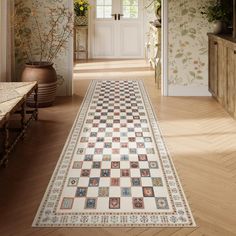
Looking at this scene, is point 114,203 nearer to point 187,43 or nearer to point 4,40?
point 4,40

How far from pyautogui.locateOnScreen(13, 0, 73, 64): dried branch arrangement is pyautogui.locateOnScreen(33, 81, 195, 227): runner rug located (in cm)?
169

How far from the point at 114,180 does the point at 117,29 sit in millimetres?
9292

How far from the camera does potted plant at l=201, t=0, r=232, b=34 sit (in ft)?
20.3

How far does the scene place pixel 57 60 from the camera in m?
6.84

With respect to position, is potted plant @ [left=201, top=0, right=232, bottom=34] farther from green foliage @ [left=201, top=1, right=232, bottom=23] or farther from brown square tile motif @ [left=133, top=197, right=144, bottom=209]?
brown square tile motif @ [left=133, top=197, right=144, bottom=209]

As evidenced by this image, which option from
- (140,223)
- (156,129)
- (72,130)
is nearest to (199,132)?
(156,129)

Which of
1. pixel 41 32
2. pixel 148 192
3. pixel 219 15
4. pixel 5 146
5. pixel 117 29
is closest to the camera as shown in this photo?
pixel 148 192

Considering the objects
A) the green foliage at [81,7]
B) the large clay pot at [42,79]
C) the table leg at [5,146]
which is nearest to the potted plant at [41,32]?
the large clay pot at [42,79]

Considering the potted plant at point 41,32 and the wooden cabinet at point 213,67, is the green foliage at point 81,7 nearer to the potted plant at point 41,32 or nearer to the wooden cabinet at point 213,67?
the potted plant at point 41,32

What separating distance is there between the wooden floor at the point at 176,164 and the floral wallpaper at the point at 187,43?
1.37 ft

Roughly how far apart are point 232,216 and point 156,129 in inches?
88.3

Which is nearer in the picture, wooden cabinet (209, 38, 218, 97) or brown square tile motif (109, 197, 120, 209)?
brown square tile motif (109, 197, 120, 209)

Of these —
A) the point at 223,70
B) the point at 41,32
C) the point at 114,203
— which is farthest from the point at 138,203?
the point at 41,32

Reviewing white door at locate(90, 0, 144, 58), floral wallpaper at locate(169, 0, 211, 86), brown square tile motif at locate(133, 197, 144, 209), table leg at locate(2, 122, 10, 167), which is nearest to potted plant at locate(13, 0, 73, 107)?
floral wallpaper at locate(169, 0, 211, 86)
